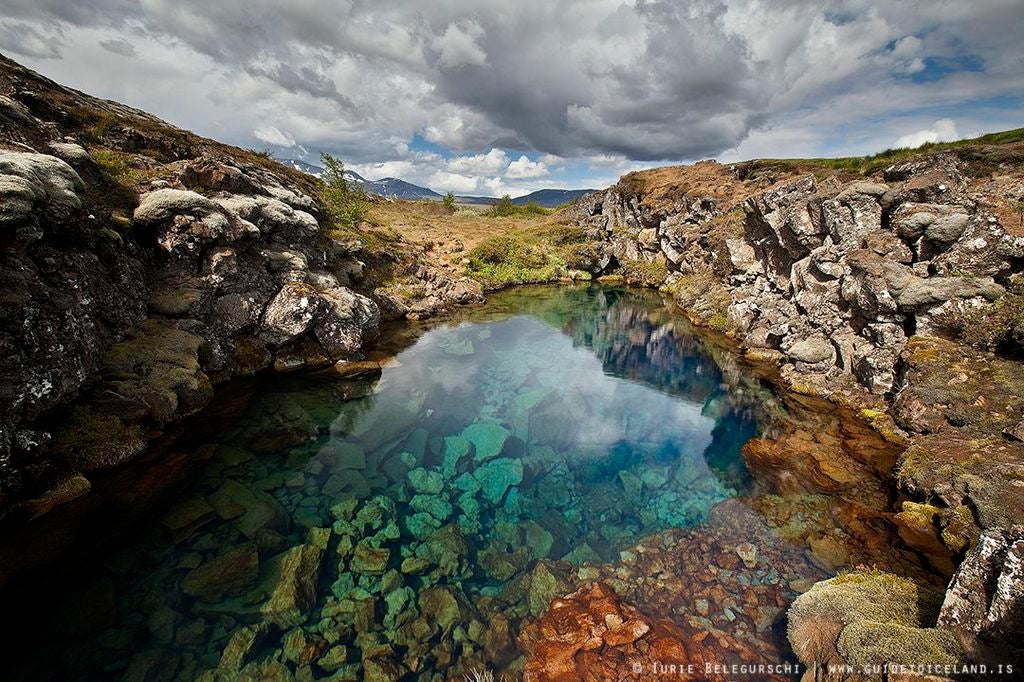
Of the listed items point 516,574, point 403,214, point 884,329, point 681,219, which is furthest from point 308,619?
point 403,214

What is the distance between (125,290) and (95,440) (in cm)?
805

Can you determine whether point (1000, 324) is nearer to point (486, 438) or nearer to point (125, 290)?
point (486, 438)

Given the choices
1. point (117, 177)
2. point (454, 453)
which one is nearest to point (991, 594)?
point (454, 453)

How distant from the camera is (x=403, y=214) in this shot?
285 ft

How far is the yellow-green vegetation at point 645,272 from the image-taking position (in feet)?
205

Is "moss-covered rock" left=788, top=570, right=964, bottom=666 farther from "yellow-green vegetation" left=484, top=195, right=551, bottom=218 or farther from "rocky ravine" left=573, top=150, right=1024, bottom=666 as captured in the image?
"yellow-green vegetation" left=484, top=195, right=551, bottom=218

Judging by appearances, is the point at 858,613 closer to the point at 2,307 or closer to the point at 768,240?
the point at 2,307

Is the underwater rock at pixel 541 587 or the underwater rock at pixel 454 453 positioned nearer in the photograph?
the underwater rock at pixel 541 587

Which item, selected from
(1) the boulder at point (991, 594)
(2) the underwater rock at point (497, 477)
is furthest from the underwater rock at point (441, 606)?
(1) the boulder at point (991, 594)

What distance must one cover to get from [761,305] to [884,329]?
46.2ft

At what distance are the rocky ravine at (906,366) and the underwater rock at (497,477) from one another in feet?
32.2

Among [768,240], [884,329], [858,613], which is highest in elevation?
[768,240]

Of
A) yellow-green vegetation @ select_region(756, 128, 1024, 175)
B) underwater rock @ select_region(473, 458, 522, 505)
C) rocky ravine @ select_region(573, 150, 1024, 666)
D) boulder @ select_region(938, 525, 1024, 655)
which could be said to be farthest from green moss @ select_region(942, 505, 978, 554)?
yellow-green vegetation @ select_region(756, 128, 1024, 175)

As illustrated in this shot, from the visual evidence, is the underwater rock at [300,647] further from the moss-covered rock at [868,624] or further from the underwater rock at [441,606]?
the moss-covered rock at [868,624]
